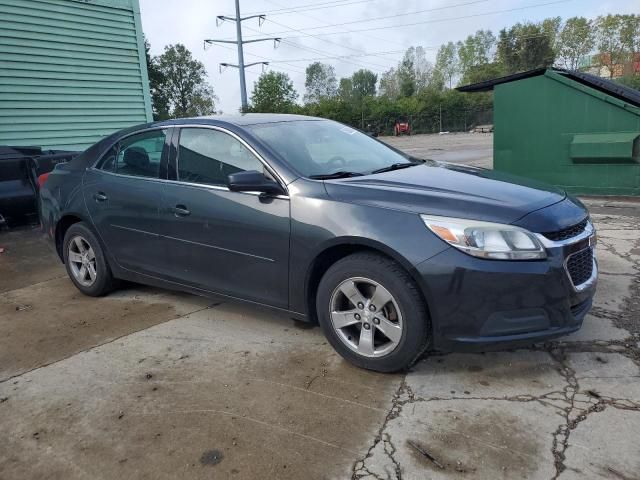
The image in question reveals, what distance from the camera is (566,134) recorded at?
819 cm

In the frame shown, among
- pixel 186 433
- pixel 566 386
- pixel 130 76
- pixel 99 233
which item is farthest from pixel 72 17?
pixel 566 386

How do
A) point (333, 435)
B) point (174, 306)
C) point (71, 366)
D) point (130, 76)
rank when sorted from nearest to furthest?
point (333, 435), point (71, 366), point (174, 306), point (130, 76)

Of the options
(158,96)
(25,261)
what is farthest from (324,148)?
(158,96)

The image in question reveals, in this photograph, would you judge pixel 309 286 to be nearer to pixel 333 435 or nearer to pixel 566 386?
pixel 333 435

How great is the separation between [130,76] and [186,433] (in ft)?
33.3

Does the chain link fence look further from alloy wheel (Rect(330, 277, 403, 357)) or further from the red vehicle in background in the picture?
alloy wheel (Rect(330, 277, 403, 357))

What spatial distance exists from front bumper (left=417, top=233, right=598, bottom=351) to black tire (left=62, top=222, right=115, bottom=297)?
2.98 m

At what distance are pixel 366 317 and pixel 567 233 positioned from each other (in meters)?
1.21

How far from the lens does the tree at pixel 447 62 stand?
90000 millimetres

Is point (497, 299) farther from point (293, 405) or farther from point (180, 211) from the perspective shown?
point (180, 211)

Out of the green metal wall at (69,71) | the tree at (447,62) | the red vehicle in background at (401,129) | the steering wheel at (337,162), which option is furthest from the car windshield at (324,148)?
the tree at (447,62)

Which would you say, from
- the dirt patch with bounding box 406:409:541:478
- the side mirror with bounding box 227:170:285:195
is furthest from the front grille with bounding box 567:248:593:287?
the side mirror with bounding box 227:170:285:195

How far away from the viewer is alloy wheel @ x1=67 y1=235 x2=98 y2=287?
15.6 ft

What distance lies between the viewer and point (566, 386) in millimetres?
2967
